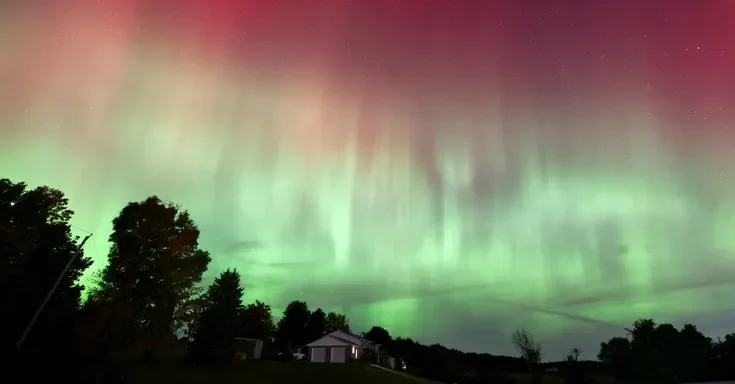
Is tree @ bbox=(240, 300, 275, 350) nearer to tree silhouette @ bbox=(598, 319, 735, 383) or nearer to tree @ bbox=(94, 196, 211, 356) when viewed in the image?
tree @ bbox=(94, 196, 211, 356)

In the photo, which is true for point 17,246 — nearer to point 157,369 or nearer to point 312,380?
point 157,369

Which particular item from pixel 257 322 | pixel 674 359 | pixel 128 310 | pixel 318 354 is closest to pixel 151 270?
pixel 128 310

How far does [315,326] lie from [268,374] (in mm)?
75732

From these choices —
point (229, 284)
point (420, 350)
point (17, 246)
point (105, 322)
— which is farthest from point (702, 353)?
point (17, 246)

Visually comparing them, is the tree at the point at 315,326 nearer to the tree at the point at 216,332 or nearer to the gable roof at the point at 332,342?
the gable roof at the point at 332,342

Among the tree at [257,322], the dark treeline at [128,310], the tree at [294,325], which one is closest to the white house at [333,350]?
the dark treeline at [128,310]

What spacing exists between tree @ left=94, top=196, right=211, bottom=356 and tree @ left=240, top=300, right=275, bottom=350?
36.1 metres

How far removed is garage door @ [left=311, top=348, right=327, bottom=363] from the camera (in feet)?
250

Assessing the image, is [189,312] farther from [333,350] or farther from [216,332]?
[333,350]

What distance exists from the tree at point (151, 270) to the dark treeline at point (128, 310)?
0.11 meters

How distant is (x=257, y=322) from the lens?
101m

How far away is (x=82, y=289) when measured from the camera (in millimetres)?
37531

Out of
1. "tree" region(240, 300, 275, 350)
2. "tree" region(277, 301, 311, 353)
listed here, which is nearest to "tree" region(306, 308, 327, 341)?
"tree" region(277, 301, 311, 353)

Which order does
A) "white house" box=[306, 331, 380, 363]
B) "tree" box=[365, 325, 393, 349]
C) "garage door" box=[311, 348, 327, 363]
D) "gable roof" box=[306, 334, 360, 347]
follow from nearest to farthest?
"white house" box=[306, 331, 380, 363] < "garage door" box=[311, 348, 327, 363] < "gable roof" box=[306, 334, 360, 347] < "tree" box=[365, 325, 393, 349]
